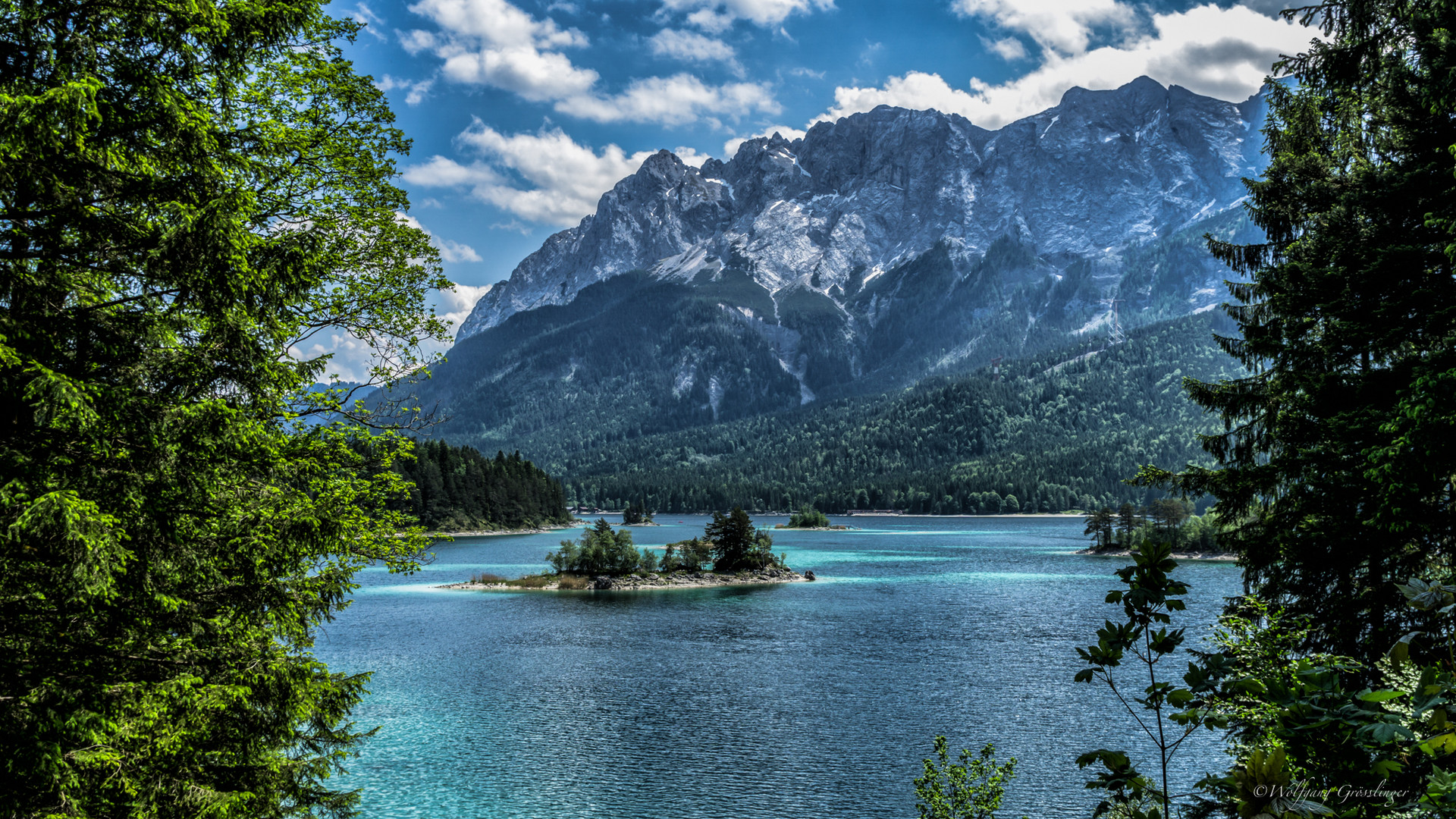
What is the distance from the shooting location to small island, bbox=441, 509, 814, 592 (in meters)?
90.0

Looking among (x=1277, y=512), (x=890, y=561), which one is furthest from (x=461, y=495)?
→ (x=1277, y=512)

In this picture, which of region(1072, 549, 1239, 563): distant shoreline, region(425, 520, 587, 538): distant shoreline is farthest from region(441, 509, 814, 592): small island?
region(425, 520, 587, 538): distant shoreline

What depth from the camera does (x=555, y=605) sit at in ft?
256

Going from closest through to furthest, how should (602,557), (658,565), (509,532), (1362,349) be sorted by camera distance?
(1362,349) < (602,557) < (658,565) < (509,532)

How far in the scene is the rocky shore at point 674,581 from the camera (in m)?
88.8

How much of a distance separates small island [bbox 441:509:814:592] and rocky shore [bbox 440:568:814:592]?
8 centimetres

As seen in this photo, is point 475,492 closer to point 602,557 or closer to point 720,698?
point 602,557

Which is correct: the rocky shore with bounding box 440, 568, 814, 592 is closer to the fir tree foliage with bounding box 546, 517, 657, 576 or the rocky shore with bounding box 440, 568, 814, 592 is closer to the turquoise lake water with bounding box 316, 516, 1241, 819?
the fir tree foliage with bounding box 546, 517, 657, 576

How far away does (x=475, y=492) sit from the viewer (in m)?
169

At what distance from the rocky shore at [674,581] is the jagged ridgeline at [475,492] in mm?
51244

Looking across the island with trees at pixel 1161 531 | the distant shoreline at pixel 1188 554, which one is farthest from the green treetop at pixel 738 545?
the island with trees at pixel 1161 531

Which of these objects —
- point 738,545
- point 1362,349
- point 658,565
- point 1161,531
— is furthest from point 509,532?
point 1362,349

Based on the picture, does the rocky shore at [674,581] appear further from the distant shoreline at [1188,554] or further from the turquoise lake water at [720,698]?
the distant shoreline at [1188,554]

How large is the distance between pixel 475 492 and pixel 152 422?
167473 millimetres
